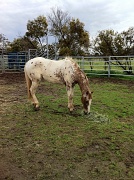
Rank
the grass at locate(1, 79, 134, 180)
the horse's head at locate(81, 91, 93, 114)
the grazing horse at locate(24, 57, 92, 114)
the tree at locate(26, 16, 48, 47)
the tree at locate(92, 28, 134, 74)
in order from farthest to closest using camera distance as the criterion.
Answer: the tree at locate(26, 16, 48, 47) < the tree at locate(92, 28, 134, 74) < the grazing horse at locate(24, 57, 92, 114) < the horse's head at locate(81, 91, 93, 114) < the grass at locate(1, 79, 134, 180)

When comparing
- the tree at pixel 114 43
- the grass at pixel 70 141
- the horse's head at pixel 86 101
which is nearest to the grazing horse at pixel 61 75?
the horse's head at pixel 86 101

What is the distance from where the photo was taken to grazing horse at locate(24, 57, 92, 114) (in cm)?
500

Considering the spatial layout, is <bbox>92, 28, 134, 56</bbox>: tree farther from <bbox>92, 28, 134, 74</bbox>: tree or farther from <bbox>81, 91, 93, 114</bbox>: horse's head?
<bbox>81, 91, 93, 114</bbox>: horse's head

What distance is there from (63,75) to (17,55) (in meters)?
11.3

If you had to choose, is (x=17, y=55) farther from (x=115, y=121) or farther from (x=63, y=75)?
(x=115, y=121)

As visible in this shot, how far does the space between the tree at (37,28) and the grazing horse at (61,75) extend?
17033 millimetres

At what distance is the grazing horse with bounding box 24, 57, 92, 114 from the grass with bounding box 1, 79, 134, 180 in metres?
0.39

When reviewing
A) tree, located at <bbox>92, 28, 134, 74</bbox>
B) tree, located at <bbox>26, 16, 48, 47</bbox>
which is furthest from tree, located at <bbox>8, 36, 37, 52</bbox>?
tree, located at <bbox>92, 28, 134, 74</bbox>

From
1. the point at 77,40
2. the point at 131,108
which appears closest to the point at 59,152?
the point at 131,108


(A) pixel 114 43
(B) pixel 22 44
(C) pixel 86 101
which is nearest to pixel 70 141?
(C) pixel 86 101

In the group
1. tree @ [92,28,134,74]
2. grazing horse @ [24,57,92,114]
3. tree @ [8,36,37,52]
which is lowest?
grazing horse @ [24,57,92,114]

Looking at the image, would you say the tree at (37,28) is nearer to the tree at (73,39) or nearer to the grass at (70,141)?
the tree at (73,39)

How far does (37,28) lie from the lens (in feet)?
70.7

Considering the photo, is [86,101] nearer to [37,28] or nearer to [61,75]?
[61,75]
